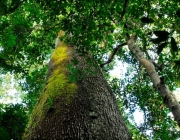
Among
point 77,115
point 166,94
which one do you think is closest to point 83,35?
point 77,115

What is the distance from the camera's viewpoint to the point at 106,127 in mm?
3096

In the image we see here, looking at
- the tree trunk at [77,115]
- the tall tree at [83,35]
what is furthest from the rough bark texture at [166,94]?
the tree trunk at [77,115]

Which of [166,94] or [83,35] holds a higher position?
[83,35]

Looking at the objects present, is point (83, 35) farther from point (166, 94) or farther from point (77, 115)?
point (166, 94)

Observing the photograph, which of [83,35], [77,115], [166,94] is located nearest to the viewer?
[77,115]

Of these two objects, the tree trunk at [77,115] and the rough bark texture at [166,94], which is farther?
the rough bark texture at [166,94]

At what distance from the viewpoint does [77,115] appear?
324cm

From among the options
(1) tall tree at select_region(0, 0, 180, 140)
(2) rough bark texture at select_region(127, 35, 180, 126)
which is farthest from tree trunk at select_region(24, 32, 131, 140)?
(2) rough bark texture at select_region(127, 35, 180, 126)

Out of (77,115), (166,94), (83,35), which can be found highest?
(83,35)

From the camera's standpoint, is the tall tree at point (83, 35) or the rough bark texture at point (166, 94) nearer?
the tall tree at point (83, 35)

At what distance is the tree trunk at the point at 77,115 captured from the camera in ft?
9.48

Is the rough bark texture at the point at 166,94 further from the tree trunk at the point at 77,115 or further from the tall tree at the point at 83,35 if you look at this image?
the tree trunk at the point at 77,115

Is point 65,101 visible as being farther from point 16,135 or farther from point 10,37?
point 16,135

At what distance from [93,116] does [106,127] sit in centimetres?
27
